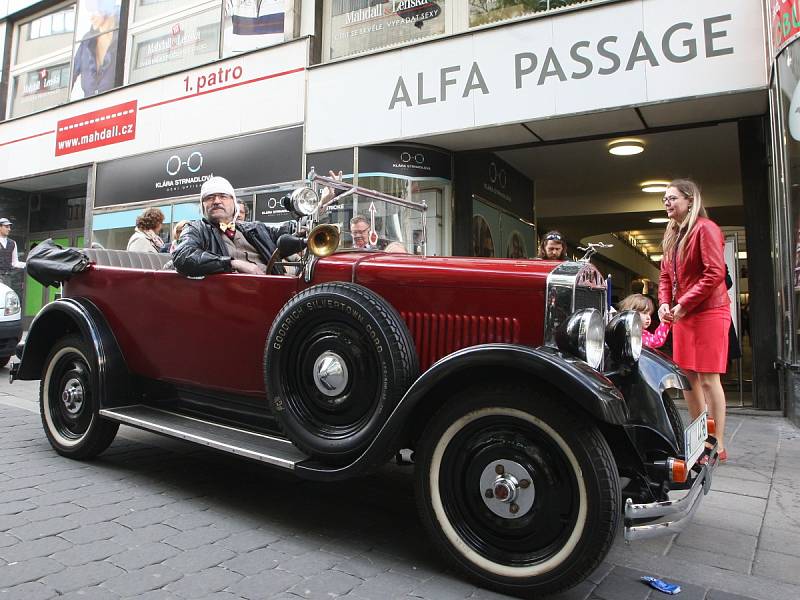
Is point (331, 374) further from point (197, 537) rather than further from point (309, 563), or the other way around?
point (197, 537)

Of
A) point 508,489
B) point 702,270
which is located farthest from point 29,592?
point 702,270

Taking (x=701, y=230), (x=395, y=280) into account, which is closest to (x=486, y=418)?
(x=395, y=280)

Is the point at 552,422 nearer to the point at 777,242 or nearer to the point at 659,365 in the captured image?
the point at 659,365

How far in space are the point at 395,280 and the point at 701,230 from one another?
2.30 metres

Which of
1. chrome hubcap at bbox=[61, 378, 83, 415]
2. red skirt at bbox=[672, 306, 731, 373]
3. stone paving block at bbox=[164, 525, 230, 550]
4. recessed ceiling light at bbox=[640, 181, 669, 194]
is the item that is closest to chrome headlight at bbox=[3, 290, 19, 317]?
chrome hubcap at bbox=[61, 378, 83, 415]

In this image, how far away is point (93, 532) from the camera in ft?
8.69

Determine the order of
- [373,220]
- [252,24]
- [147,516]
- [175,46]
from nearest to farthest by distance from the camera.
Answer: [147,516] < [373,220] < [252,24] < [175,46]

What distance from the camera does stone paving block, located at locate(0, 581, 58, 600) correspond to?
6.73 ft

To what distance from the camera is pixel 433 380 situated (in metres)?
2.25

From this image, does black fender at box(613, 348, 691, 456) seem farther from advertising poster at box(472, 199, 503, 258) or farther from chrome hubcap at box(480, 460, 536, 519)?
advertising poster at box(472, 199, 503, 258)

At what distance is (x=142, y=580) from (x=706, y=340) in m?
3.51

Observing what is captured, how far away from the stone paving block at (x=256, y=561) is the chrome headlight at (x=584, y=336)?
146 cm

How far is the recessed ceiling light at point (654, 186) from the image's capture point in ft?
34.4

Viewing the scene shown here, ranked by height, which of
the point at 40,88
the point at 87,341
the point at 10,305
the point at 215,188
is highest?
the point at 40,88
